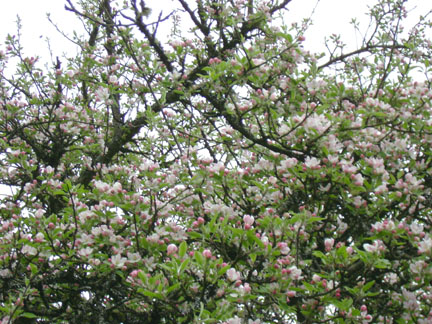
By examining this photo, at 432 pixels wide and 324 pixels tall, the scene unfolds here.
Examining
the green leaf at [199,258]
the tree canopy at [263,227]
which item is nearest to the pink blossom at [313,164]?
the tree canopy at [263,227]

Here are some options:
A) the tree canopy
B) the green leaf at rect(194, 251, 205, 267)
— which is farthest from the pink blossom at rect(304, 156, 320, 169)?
the green leaf at rect(194, 251, 205, 267)

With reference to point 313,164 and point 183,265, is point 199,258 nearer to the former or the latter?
point 183,265

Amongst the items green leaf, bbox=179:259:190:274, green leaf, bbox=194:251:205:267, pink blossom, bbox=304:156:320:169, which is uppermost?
pink blossom, bbox=304:156:320:169

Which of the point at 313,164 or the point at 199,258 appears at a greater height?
the point at 313,164

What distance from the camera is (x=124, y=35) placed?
4074 mm

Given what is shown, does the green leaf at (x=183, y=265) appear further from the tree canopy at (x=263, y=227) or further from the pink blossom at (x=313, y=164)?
the pink blossom at (x=313, y=164)

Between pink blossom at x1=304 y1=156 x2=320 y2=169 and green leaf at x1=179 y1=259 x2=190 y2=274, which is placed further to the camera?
pink blossom at x1=304 y1=156 x2=320 y2=169

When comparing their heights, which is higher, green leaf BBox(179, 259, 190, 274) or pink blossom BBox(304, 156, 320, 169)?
pink blossom BBox(304, 156, 320, 169)

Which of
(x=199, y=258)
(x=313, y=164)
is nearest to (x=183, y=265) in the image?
(x=199, y=258)

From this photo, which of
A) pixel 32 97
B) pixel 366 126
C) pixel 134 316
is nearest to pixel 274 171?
pixel 366 126

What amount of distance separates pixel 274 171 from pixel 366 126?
743mm

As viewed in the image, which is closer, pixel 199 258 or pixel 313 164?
pixel 199 258

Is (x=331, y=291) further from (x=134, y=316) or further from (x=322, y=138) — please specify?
(x=134, y=316)

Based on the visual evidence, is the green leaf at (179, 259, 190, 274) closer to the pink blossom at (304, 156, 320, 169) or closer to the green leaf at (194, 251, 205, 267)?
the green leaf at (194, 251, 205, 267)
